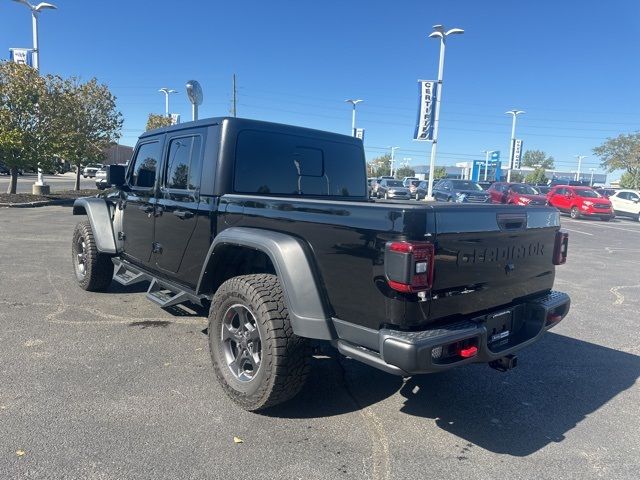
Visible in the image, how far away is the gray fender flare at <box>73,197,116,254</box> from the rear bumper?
376 centimetres

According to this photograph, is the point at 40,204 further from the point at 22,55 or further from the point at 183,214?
the point at 183,214

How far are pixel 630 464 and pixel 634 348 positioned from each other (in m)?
2.41

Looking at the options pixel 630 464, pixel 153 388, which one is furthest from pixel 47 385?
pixel 630 464

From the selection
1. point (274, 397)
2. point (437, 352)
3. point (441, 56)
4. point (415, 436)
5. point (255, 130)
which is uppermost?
point (441, 56)

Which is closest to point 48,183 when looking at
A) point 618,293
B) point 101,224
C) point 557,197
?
point 101,224

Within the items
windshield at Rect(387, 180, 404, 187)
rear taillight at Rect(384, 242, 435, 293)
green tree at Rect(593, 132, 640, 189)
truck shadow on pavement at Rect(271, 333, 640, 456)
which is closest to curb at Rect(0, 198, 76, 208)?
truck shadow on pavement at Rect(271, 333, 640, 456)

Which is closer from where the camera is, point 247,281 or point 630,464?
point 630,464

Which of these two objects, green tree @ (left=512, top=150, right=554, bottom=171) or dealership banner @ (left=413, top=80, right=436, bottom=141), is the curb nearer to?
dealership banner @ (left=413, top=80, right=436, bottom=141)

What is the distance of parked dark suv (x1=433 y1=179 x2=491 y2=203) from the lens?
77.0 ft

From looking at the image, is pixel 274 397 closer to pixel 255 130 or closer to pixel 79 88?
pixel 255 130

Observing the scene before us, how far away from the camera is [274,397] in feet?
9.93

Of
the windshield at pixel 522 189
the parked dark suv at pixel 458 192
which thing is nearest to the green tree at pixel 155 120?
the parked dark suv at pixel 458 192

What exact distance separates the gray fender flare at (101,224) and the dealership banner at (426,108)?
66.1 feet

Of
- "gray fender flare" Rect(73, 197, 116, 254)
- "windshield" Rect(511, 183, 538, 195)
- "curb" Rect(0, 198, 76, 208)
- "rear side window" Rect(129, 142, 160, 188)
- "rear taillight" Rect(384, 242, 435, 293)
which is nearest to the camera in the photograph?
"rear taillight" Rect(384, 242, 435, 293)
